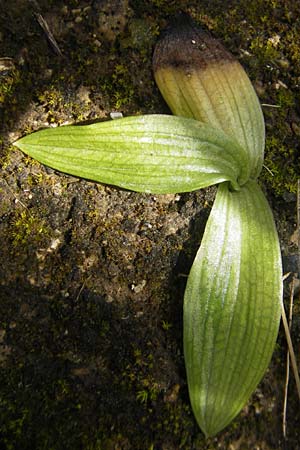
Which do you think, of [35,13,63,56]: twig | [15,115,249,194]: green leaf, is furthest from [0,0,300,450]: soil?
[15,115,249,194]: green leaf

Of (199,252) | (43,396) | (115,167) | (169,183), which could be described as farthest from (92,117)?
(43,396)

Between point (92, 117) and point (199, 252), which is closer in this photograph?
point (199, 252)

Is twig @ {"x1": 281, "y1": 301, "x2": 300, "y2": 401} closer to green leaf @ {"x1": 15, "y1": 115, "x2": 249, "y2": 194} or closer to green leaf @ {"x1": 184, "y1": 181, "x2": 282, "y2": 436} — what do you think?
green leaf @ {"x1": 184, "y1": 181, "x2": 282, "y2": 436}

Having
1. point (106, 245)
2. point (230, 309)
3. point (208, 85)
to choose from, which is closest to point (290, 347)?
point (230, 309)

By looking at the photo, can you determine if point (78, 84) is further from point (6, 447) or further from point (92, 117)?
point (6, 447)

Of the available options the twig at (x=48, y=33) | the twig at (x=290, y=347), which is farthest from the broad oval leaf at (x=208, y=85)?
the twig at (x=290, y=347)

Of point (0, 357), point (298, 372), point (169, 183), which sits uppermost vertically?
point (169, 183)

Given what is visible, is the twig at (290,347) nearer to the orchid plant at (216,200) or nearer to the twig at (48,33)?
the orchid plant at (216,200)
